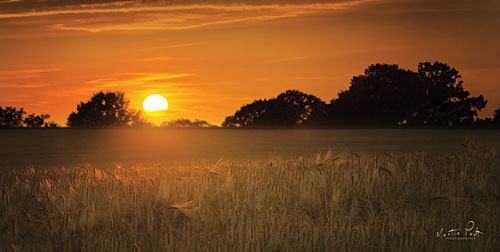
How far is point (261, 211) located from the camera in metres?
5.74

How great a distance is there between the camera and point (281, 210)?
5859 mm

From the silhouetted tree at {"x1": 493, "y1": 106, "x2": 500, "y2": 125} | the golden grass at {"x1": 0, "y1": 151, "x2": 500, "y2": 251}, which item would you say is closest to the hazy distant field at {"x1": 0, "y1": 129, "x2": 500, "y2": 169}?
the golden grass at {"x1": 0, "y1": 151, "x2": 500, "y2": 251}

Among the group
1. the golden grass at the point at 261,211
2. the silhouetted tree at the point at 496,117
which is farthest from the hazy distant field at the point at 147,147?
the silhouetted tree at the point at 496,117

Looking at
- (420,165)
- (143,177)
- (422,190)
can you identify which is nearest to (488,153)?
(420,165)

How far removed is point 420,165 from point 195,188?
14.4 feet

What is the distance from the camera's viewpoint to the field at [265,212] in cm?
469

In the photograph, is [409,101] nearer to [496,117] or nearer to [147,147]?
[496,117]

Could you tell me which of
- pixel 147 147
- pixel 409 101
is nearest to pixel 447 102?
pixel 409 101

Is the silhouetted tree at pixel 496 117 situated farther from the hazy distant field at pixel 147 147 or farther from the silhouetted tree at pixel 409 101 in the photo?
the hazy distant field at pixel 147 147
